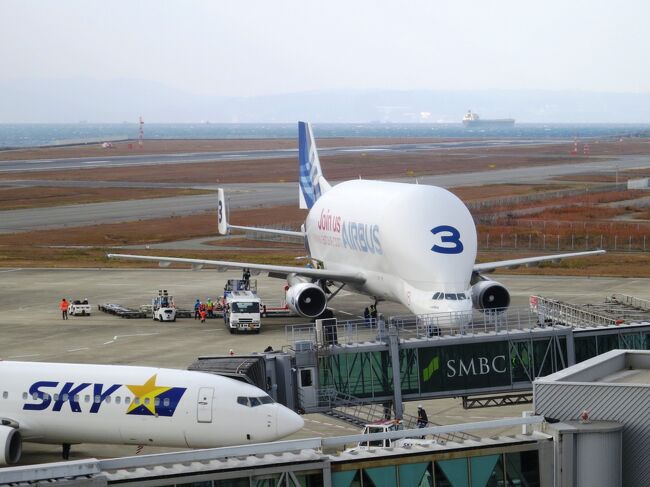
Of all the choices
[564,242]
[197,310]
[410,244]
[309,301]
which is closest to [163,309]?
[197,310]

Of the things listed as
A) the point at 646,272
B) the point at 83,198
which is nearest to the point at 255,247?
the point at 646,272

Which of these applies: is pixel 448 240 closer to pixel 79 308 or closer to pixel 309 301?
pixel 309 301

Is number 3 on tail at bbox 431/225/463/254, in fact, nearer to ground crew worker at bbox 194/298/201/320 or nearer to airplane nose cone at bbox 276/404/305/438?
ground crew worker at bbox 194/298/201/320

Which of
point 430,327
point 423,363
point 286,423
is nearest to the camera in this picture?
point 286,423

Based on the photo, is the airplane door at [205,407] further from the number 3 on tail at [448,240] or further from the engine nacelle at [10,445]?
the number 3 on tail at [448,240]

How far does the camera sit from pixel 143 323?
81.9 metres

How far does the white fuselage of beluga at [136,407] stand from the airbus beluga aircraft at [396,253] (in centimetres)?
1910

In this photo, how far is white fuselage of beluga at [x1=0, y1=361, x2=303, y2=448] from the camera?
138 feet

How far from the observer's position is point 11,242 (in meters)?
135

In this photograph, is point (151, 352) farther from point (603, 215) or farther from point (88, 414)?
point (603, 215)

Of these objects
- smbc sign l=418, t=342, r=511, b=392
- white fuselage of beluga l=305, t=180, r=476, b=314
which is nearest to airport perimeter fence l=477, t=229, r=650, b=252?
white fuselage of beluga l=305, t=180, r=476, b=314

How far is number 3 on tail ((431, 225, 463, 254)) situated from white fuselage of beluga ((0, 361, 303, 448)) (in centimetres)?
2494

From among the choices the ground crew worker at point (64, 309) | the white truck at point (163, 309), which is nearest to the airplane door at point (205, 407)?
the white truck at point (163, 309)

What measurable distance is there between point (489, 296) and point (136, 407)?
33449mm
